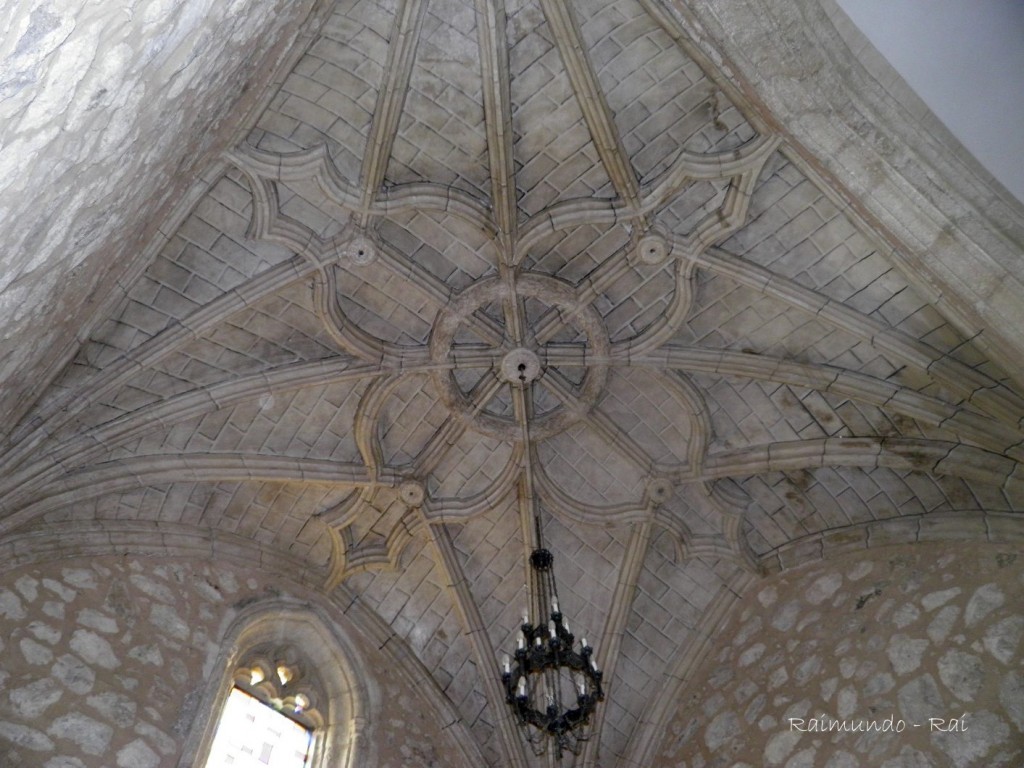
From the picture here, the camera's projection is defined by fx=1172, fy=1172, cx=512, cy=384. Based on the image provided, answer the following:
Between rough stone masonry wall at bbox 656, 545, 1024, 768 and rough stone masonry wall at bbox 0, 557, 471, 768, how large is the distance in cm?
252

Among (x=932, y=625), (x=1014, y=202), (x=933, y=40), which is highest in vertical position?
(x=933, y=40)

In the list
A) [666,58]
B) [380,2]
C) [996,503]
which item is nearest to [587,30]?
[666,58]

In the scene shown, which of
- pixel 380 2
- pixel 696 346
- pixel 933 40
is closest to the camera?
pixel 933 40

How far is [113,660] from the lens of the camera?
8258 mm

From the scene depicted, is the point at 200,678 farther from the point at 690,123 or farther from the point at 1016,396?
the point at 1016,396

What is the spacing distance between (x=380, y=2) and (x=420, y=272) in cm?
216

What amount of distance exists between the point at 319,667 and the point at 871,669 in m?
4.42

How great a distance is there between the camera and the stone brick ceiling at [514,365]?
866 cm

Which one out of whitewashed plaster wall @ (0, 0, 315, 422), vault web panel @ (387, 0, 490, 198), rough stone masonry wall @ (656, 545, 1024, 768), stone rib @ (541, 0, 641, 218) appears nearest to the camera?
whitewashed plaster wall @ (0, 0, 315, 422)

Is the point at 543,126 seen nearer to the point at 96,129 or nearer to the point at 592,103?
the point at 592,103

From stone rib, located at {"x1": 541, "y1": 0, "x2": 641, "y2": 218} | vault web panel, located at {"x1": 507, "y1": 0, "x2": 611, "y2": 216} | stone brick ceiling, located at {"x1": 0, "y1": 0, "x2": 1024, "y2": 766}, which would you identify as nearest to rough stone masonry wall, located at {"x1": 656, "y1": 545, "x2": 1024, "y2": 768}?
stone brick ceiling, located at {"x1": 0, "y1": 0, "x2": 1024, "y2": 766}

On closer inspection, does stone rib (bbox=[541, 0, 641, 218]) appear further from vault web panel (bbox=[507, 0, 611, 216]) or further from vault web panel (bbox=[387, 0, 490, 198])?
vault web panel (bbox=[387, 0, 490, 198])

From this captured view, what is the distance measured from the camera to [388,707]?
32.1 feet

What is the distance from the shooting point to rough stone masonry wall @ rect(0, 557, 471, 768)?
7.63 metres
